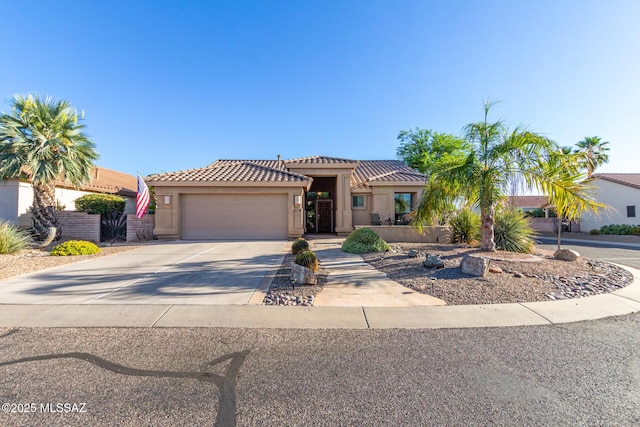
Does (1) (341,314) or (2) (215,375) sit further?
(1) (341,314)

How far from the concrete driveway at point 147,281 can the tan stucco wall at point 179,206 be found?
5.34 meters

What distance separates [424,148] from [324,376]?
101 feet

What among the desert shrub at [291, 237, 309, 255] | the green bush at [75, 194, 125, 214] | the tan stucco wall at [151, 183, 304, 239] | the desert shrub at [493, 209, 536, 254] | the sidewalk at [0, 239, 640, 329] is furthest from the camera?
the tan stucco wall at [151, 183, 304, 239]

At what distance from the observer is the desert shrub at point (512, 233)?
1005 cm

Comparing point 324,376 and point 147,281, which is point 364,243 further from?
point 324,376

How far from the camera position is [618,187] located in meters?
22.8

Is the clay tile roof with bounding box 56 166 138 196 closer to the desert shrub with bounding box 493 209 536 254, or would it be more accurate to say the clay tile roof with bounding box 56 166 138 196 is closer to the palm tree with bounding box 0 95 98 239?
the palm tree with bounding box 0 95 98 239

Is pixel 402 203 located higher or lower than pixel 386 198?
lower

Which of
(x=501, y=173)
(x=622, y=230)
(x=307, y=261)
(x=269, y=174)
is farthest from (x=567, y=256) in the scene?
(x=622, y=230)

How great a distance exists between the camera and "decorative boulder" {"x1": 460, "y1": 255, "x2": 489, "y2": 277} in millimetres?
6617

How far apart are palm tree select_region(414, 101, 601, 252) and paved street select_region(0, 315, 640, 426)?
499 cm

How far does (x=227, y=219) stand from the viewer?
15.5 metres

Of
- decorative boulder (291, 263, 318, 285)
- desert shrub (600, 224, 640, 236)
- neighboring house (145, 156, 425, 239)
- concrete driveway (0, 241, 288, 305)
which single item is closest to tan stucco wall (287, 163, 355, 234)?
neighboring house (145, 156, 425, 239)

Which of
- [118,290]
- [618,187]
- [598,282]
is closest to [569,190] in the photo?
[598,282]
